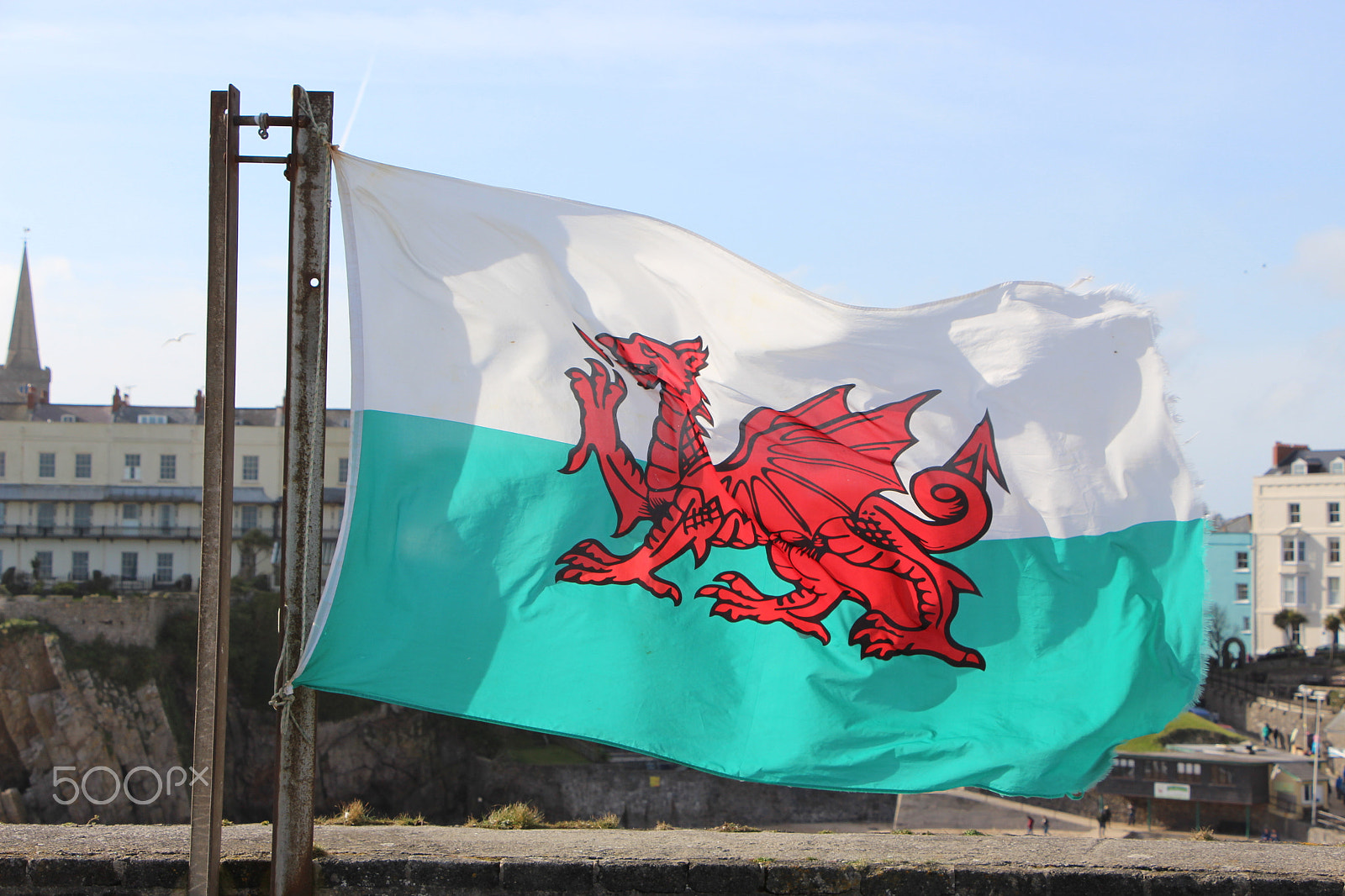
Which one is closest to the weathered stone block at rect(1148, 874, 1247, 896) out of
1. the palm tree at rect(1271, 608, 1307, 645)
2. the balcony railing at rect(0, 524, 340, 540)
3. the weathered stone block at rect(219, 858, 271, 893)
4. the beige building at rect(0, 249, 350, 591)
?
the weathered stone block at rect(219, 858, 271, 893)

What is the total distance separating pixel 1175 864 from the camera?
4613 mm

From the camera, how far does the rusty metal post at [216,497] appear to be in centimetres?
378

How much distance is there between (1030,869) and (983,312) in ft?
7.75

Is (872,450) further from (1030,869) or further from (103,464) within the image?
(103,464)

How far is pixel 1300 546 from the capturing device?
200ft

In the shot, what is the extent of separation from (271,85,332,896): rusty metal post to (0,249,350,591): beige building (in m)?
49.5

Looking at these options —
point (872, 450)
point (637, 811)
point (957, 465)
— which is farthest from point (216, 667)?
point (637, 811)

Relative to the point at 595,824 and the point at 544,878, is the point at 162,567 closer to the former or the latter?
the point at 595,824

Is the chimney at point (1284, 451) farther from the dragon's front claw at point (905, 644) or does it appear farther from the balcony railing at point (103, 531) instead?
the dragon's front claw at point (905, 644)

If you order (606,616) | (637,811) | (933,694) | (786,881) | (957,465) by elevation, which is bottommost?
(637,811)

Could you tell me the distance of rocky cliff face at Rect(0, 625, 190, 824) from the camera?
128 feet

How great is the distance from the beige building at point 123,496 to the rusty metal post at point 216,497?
162 ft

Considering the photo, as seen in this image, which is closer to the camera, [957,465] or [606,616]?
[606,616]

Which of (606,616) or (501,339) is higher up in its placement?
(501,339)
